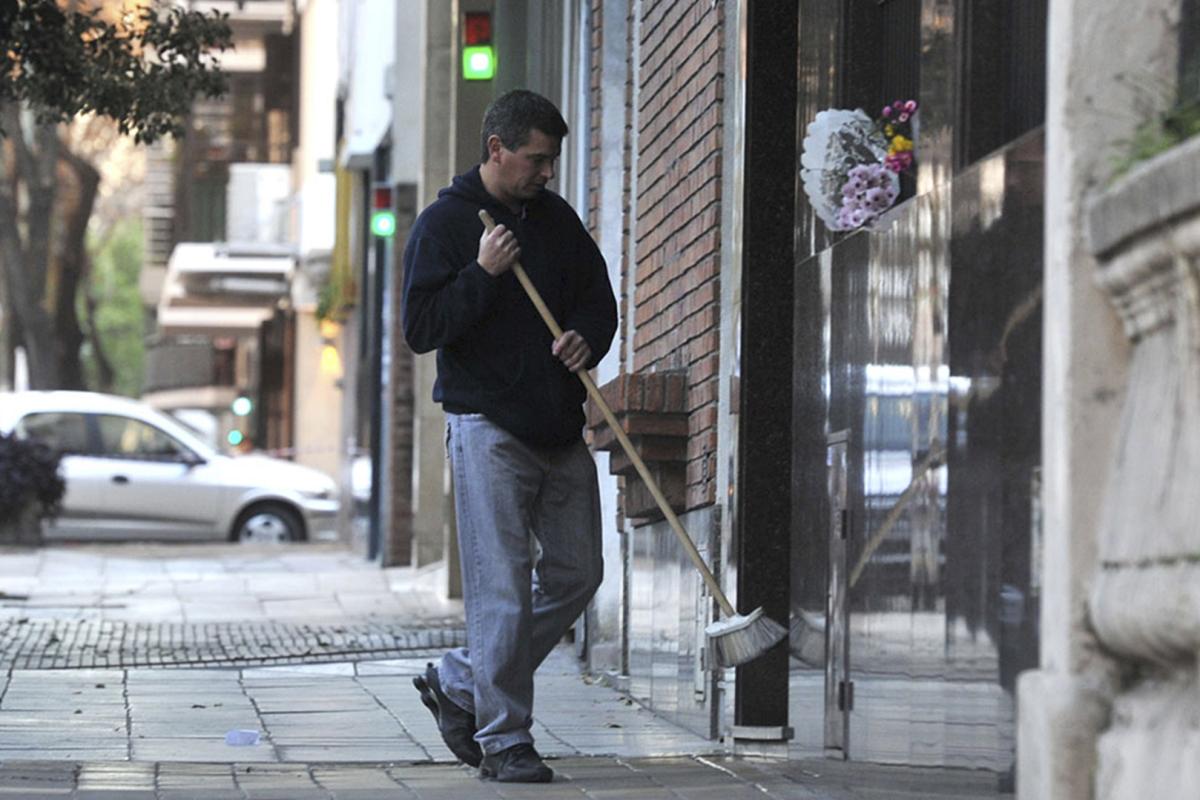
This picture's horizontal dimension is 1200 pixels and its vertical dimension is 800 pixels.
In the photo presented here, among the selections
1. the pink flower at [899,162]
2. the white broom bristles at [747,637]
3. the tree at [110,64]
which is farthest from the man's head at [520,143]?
the tree at [110,64]

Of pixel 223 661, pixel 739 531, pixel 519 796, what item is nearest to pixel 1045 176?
pixel 519 796

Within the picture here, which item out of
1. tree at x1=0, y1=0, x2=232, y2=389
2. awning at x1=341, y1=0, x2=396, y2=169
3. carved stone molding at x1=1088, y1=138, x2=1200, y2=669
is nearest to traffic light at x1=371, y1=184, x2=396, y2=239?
awning at x1=341, y1=0, x2=396, y2=169

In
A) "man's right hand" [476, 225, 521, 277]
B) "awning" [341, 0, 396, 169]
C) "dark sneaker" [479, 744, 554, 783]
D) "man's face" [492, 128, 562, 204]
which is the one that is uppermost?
"awning" [341, 0, 396, 169]

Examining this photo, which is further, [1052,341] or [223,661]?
[223,661]

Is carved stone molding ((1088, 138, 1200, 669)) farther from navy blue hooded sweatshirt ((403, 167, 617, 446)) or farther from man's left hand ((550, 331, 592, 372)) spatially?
navy blue hooded sweatshirt ((403, 167, 617, 446))

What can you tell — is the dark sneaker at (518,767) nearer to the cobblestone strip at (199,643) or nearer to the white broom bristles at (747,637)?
the white broom bristles at (747,637)

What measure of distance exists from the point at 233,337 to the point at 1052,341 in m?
45.6

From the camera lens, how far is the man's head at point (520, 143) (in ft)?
23.1

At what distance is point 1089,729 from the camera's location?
4613mm

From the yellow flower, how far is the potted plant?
58.9 feet

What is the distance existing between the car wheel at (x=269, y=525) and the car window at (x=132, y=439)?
0.98 m

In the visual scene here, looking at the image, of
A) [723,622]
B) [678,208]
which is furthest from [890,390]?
[678,208]

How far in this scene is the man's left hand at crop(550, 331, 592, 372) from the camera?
7.06 metres

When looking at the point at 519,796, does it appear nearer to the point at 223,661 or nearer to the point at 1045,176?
the point at 1045,176
